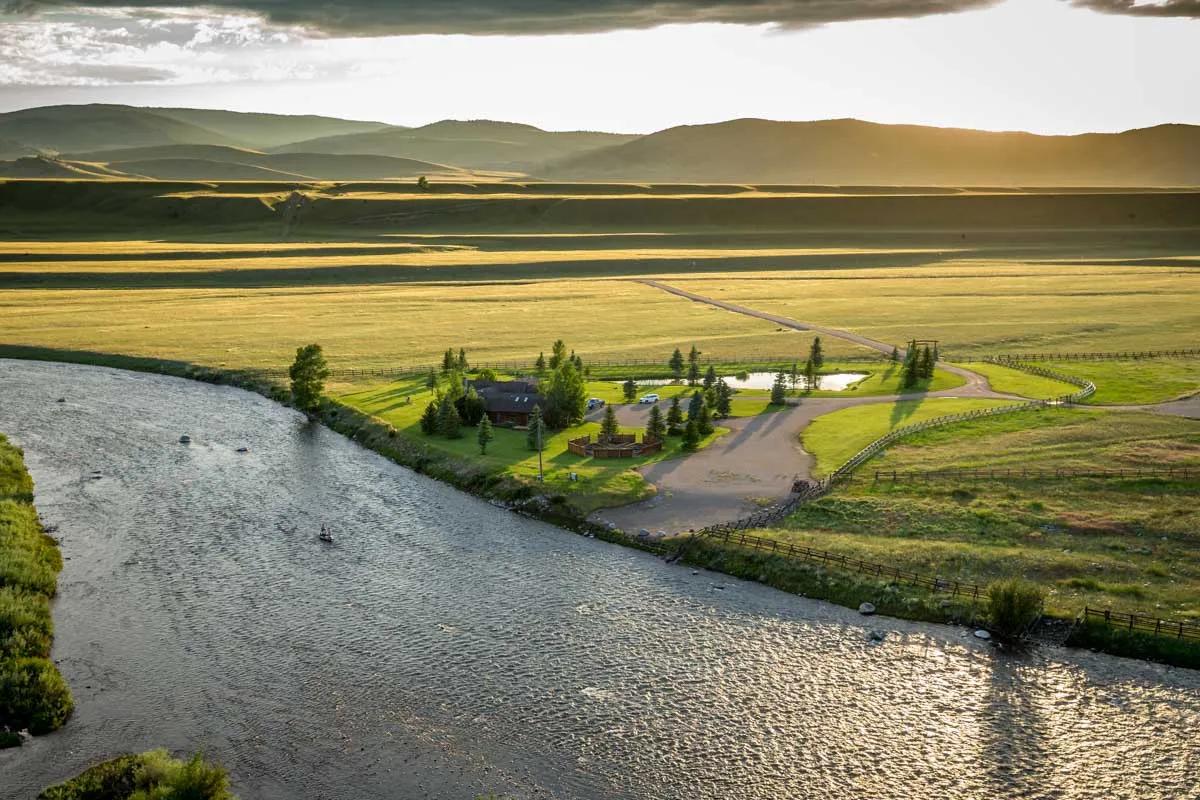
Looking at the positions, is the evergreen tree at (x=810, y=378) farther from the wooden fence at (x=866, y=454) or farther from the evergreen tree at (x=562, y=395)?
the evergreen tree at (x=562, y=395)

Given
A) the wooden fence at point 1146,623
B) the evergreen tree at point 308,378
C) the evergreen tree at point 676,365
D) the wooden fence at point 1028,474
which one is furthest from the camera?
the evergreen tree at point 676,365

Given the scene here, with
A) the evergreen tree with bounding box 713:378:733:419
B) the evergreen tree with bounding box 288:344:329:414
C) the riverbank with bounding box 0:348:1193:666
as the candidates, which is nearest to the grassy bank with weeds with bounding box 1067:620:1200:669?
the riverbank with bounding box 0:348:1193:666

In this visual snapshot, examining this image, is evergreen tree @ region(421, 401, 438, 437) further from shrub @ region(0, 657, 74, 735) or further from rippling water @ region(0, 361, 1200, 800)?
shrub @ region(0, 657, 74, 735)

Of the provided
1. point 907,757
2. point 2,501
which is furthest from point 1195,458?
point 2,501

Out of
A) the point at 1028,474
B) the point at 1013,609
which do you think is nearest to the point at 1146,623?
the point at 1013,609

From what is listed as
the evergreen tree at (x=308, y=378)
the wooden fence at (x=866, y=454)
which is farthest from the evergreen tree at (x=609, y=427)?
the evergreen tree at (x=308, y=378)

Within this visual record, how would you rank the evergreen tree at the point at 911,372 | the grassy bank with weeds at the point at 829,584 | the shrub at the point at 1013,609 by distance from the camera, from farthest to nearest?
the evergreen tree at the point at 911,372, the grassy bank with weeds at the point at 829,584, the shrub at the point at 1013,609

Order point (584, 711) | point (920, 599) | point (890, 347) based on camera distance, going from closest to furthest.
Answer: point (584, 711) → point (920, 599) → point (890, 347)

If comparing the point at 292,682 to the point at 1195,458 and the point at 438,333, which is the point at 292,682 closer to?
the point at 1195,458
